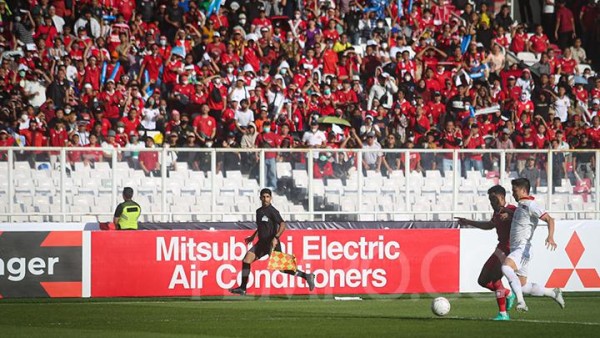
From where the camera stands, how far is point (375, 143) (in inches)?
1009

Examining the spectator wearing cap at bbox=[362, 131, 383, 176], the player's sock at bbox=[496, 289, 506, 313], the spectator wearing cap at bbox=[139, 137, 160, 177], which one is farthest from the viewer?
the spectator wearing cap at bbox=[362, 131, 383, 176]

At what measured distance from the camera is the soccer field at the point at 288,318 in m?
14.5

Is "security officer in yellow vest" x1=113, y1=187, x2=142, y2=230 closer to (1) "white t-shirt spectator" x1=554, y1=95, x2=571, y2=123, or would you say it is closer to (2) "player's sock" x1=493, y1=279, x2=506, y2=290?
(2) "player's sock" x1=493, y1=279, x2=506, y2=290

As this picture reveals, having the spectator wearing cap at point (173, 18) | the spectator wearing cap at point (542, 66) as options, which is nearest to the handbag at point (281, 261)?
the spectator wearing cap at point (173, 18)

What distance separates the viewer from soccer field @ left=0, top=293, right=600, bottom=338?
14.5 metres

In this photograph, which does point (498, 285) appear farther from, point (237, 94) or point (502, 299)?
point (237, 94)

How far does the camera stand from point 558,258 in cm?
2162

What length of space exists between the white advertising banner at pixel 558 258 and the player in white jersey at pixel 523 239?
540cm

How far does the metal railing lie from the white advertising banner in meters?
2.01

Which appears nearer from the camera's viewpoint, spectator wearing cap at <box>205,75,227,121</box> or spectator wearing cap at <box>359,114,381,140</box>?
spectator wearing cap at <box>359,114,381,140</box>

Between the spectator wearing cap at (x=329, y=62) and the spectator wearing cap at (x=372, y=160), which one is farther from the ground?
the spectator wearing cap at (x=329, y=62)

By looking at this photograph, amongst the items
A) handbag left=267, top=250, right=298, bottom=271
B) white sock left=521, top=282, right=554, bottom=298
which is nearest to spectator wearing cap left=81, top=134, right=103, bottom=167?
handbag left=267, top=250, right=298, bottom=271

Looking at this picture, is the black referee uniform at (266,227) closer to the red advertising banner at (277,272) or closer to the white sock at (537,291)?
the red advertising banner at (277,272)

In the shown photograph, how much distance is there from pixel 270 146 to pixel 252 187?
2.40 m
